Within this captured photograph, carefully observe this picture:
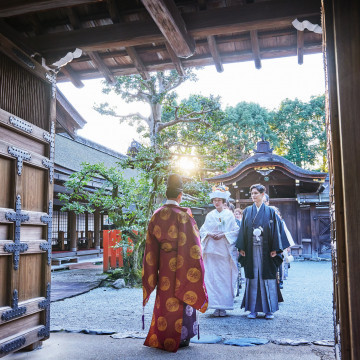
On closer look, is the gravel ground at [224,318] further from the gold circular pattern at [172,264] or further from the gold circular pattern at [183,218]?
the gold circular pattern at [183,218]

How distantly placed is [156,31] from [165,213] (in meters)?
1.93

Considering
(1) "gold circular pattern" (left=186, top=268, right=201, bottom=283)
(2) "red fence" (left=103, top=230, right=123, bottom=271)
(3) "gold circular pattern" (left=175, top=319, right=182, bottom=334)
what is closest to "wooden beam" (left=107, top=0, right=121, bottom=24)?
(1) "gold circular pattern" (left=186, top=268, right=201, bottom=283)

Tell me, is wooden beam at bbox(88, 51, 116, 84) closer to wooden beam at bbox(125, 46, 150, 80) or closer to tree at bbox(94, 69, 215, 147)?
wooden beam at bbox(125, 46, 150, 80)

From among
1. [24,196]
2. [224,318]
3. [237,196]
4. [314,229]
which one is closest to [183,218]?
[24,196]

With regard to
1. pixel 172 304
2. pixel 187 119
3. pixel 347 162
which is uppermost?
pixel 187 119

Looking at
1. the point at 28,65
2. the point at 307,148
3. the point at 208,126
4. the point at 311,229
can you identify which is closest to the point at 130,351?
the point at 28,65

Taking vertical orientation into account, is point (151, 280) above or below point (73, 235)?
below

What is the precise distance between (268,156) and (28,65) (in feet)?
38.0

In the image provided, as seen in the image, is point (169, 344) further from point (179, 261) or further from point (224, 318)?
point (224, 318)

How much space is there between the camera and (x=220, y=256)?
19.7 ft

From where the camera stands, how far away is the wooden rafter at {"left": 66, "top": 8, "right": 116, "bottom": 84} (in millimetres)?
3988

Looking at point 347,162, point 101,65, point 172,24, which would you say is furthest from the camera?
point 101,65

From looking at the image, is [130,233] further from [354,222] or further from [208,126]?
[354,222]

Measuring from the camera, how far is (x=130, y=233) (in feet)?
30.1
